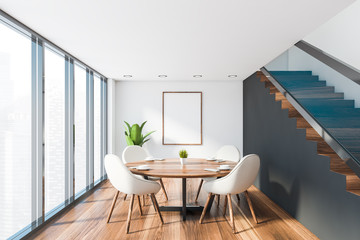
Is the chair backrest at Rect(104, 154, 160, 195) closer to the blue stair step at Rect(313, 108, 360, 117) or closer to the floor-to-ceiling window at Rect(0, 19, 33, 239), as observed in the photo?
the floor-to-ceiling window at Rect(0, 19, 33, 239)

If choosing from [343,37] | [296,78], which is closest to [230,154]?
[296,78]

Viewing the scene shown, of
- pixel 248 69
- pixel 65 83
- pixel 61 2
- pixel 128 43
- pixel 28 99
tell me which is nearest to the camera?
pixel 61 2

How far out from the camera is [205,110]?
588cm

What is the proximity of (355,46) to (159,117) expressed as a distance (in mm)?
3914

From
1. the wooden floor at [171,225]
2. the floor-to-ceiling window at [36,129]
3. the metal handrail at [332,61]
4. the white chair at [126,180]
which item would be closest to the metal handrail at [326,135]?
the metal handrail at [332,61]

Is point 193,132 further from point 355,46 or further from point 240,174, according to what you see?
point 355,46

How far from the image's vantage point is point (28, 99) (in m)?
2.77

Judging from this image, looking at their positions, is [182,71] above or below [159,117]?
above

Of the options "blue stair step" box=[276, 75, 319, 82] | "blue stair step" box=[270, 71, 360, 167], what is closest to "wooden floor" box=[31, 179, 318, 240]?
"blue stair step" box=[270, 71, 360, 167]

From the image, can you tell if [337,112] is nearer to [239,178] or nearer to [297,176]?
[297,176]

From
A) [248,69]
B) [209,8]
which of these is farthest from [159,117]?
[209,8]

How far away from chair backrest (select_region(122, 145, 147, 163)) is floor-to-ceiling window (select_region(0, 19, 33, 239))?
171cm

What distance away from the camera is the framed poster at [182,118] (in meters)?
5.87

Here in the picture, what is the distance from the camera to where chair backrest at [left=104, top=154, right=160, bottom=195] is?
9.14ft
